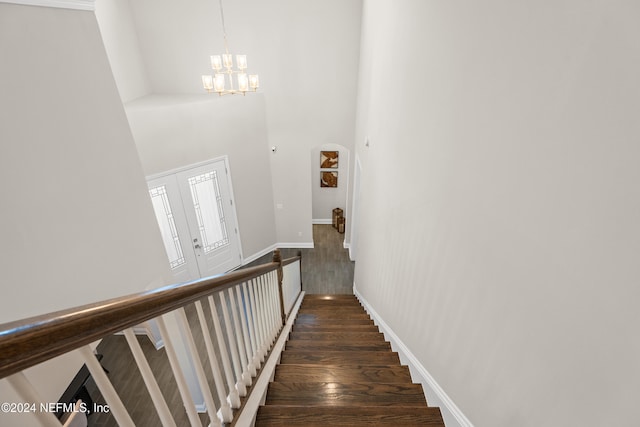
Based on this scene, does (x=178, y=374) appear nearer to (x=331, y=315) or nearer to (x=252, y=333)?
(x=252, y=333)

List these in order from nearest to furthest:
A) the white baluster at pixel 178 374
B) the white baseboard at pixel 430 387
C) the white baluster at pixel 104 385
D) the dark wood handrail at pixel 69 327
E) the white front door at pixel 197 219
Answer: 1. the dark wood handrail at pixel 69 327
2. the white baluster at pixel 104 385
3. the white baluster at pixel 178 374
4. the white baseboard at pixel 430 387
5. the white front door at pixel 197 219

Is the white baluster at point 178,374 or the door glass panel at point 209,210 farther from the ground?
the white baluster at point 178,374

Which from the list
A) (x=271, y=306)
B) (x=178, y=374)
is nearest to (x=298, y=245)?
(x=271, y=306)

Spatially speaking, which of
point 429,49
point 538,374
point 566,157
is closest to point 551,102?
point 566,157

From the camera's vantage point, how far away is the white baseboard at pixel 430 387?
5.08ft

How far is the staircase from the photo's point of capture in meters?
1.63

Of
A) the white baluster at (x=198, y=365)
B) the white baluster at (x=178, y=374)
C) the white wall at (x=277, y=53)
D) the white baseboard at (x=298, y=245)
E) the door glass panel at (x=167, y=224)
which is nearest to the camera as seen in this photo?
the white baluster at (x=178, y=374)

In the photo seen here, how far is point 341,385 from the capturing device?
2012mm

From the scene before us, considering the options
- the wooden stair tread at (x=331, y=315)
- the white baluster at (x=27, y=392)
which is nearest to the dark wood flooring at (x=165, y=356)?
the wooden stair tread at (x=331, y=315)

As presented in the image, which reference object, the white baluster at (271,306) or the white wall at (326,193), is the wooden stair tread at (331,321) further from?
the white wall at (326,193)

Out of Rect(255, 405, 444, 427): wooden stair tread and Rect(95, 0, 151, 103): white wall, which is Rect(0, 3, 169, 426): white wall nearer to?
Rect(255, 405, 444, 427): wooden stair tread

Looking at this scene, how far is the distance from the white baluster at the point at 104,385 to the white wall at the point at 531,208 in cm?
107

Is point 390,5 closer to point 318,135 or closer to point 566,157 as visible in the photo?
point 566,157

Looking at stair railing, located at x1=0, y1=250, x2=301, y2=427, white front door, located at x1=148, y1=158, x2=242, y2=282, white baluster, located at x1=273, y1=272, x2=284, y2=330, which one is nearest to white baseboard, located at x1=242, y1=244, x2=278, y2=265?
white front door, located at x1=148, y1=158, x2=242, y2=282
